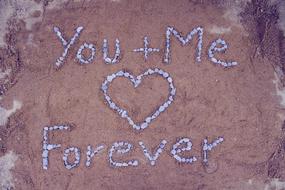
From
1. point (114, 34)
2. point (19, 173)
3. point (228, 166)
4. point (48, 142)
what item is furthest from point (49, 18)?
point (228, 166)

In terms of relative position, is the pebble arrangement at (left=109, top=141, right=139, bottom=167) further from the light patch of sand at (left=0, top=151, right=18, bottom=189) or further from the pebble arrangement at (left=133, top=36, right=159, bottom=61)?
the light patch of sand at (left=0, top=151, right=18, bottom=189)

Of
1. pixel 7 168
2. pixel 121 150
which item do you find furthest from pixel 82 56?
pixel 7 168

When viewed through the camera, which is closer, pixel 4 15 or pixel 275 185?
pixel 275 185

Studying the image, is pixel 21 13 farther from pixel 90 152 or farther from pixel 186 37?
pixel 186 37

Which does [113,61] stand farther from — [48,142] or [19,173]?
[19,173]

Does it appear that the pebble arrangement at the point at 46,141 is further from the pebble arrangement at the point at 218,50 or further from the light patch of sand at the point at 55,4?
the pebble arrangement at the point at 218,50
